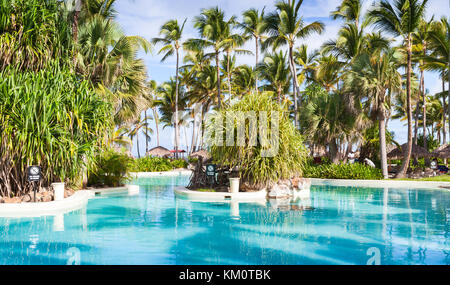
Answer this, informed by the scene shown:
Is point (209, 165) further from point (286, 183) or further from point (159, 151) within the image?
point (159, 151)

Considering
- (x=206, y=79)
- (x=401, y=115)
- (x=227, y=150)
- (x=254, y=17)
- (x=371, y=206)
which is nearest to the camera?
(x=371, y=206)

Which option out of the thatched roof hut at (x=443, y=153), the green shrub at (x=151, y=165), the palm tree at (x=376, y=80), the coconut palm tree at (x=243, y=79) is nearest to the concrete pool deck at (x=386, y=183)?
the palm tree at (x=376, y=80)

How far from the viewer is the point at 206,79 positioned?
129 ft

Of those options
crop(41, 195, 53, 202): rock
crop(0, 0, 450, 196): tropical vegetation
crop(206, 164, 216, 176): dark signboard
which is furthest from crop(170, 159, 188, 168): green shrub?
crop(41, 195, 53, 202): rock

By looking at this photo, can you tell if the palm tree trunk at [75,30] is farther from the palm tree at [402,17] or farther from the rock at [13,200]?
the palm tree at [402,17]

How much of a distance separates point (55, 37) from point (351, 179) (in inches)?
647

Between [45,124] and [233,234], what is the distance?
22.4 feet

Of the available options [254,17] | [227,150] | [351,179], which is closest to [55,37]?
[227,150]

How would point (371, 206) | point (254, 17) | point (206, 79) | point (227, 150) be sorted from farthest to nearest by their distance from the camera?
point (206, 79), point (254, 17), point (227, 150), point (371, 206)

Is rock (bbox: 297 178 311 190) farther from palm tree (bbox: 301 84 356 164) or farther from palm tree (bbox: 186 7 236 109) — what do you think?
Result: palm tree (bbox: 186 7 236 109)

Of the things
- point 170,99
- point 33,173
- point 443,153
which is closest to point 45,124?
point 33,173

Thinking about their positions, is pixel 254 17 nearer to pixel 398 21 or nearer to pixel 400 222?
pixel 398 21

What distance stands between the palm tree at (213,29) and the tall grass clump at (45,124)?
60.5 ft

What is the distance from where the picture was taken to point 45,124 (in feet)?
35.0
